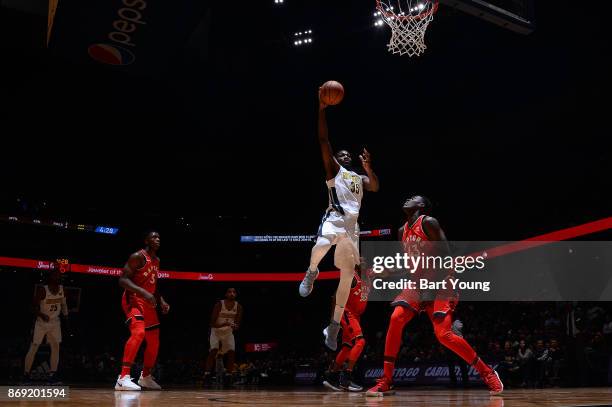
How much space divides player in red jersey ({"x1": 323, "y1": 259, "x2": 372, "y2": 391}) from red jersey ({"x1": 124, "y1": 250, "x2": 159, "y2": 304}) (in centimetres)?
233

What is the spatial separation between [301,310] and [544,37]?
529 inches

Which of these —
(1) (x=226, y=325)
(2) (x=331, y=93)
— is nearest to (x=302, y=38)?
(1) (x=226, y=325)

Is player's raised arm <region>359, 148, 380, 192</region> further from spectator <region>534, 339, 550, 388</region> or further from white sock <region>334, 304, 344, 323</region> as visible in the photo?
spectator <region>534, 339, 550, 388</region>

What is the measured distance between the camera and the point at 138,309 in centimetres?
748

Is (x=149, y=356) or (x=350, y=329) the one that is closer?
(x=350, y=329)

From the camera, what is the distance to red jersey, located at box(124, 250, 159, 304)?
7.56 metres

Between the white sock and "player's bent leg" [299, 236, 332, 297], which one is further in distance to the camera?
the white sock

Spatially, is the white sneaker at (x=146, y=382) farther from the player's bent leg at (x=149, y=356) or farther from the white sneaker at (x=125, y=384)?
the white sneaker at (x=125, y=384)

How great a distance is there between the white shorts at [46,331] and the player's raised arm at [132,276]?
10.3ft

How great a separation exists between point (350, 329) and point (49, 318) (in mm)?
4980

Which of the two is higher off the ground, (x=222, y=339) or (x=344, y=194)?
(x=344, y=194)

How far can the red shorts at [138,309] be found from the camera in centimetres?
744

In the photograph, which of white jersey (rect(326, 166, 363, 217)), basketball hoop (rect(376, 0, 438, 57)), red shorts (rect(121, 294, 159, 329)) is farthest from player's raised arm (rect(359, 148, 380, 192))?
red shorts (rect(121, 294, 159, 329))

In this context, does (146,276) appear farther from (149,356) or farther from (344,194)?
(344,194)
